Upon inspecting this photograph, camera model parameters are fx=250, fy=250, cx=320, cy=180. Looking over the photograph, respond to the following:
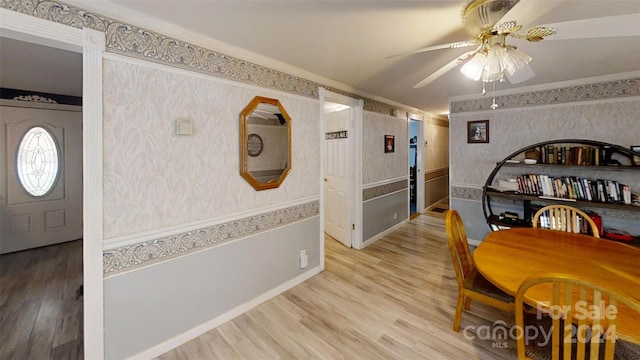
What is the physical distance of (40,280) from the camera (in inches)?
109

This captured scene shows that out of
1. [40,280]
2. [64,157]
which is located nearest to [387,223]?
[40,280]

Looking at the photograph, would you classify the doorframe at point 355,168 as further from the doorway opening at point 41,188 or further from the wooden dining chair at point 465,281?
the doorway opening at point 41,188

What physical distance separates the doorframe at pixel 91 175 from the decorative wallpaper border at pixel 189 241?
0.08 meters

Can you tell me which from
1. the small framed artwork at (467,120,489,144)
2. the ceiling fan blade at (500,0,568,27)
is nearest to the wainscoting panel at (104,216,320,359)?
the ceiling fan blade at (500,0,568,27)

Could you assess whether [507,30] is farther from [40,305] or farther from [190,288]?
[40,305]

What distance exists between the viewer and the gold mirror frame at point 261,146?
7.08 feet

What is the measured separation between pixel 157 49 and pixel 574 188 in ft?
14.0

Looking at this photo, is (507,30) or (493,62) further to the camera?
(493,62)

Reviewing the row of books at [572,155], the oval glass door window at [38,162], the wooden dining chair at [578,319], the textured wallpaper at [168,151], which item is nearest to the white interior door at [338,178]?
the textured wallpaper at [168,151]

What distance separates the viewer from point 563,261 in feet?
5.21

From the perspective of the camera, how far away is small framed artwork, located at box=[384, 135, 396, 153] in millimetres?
4133

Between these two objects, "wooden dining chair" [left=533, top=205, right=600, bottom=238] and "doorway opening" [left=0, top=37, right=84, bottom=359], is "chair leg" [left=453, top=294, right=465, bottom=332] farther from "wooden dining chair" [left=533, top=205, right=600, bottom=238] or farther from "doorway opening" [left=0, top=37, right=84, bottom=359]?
"doorway opening" [left=0, top=37, right=84, bottom=359]

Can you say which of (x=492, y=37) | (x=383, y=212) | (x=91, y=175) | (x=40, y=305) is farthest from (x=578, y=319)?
(x=40, y=305)

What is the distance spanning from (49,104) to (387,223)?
5537 millimetres
